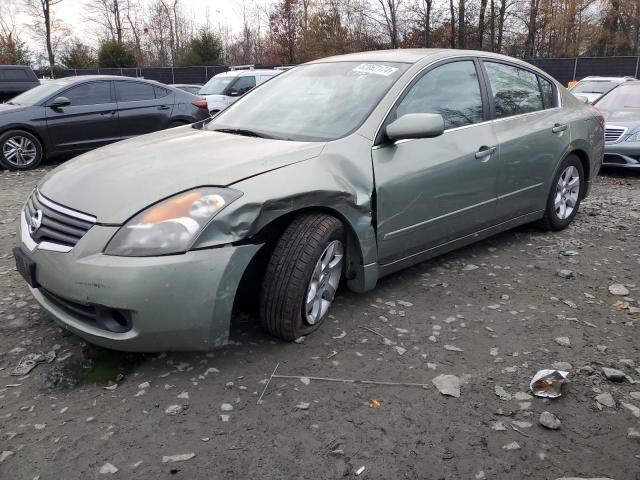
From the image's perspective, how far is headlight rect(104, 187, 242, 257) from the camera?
2.52 m

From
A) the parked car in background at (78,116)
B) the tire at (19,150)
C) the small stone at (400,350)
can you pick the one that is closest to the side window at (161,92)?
the parked car in background at (78,116)

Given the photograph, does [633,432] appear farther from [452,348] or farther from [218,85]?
[218,85]

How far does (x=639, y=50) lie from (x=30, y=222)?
4073 centimetres

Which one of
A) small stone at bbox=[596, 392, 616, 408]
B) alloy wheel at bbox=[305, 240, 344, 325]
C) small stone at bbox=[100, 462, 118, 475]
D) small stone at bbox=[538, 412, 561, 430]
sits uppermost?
alloy wheel at bbox=[305, 240, 344, 325]

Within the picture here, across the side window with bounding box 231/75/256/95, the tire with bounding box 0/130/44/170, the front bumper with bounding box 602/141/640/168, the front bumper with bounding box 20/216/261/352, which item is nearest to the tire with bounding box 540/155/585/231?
the front bumper with bounding box 20/216/261/352

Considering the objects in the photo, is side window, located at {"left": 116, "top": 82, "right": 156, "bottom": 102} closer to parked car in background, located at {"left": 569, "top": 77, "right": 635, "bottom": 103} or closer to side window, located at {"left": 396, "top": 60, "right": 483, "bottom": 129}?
side window, located at {"left": 396, "top": 60, "right": 483, "bottom": 129}

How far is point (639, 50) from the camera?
116ft

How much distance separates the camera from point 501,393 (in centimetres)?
266

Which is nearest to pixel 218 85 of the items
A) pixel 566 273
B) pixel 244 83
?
pixel 244 83

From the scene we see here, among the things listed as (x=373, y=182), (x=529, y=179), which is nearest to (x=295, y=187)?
(x=373, y=182)

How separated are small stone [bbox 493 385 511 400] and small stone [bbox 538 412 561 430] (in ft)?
0.59

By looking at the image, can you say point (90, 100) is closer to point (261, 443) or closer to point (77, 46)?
point (261, 443)

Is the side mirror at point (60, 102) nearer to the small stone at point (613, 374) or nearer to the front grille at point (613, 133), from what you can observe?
the front grille at point (613, 133)

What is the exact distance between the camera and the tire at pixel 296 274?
2.86 meters
